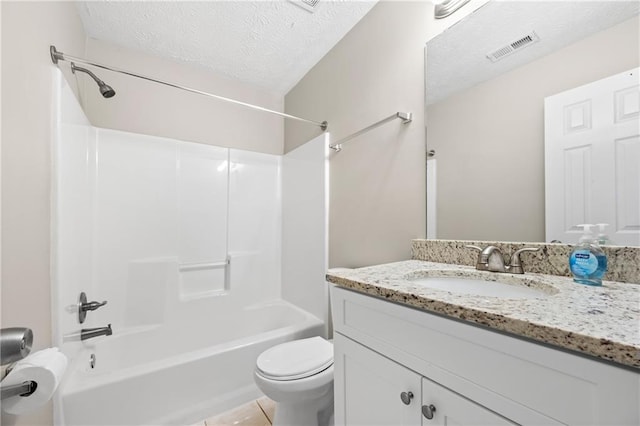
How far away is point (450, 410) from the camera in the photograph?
0.56 m

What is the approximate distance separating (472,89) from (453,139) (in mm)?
221

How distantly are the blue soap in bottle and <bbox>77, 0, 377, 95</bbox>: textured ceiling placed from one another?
1705 millimetres

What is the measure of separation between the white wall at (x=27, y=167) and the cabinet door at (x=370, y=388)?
0.95 m

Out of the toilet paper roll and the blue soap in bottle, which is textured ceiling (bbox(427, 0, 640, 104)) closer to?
the blue soap in bottle

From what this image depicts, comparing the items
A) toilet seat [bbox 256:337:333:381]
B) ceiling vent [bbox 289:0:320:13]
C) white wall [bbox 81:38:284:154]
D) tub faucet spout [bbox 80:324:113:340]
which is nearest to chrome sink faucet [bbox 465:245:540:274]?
toilet seat [bbox 256:337:333:381]

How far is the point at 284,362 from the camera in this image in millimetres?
1237

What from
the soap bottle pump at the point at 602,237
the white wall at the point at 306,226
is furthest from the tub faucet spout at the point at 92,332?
the soap bottle pump at the point at 602,237

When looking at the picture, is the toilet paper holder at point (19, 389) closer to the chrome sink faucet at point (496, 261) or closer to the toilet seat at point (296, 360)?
the toilet seat at point (296, 360)

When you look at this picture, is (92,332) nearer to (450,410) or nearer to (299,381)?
(299,381)

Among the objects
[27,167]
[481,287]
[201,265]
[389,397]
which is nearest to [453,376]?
[389,397]

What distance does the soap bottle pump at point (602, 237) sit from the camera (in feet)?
2.53

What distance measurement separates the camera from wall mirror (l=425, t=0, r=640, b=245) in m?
0.79

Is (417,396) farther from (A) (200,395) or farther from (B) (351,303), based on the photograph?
(A) (200,395)

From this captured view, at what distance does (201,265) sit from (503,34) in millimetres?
2390
